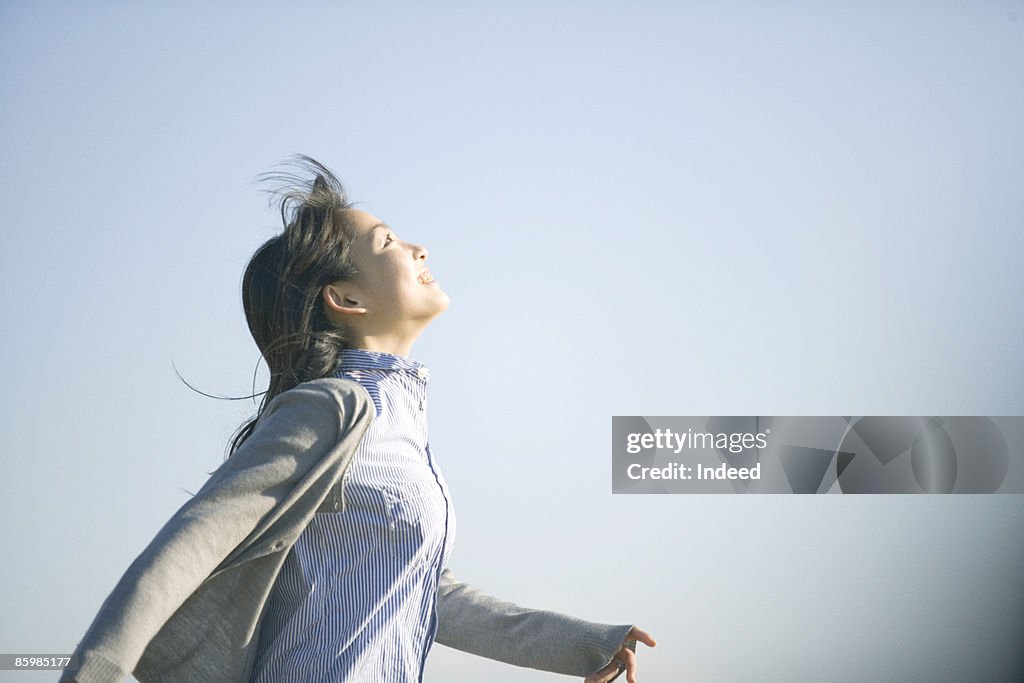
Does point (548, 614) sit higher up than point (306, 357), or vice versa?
point (306, 357)

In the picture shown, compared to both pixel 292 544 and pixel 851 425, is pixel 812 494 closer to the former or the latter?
pixel 851 425

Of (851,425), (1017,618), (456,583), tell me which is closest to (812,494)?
(851,425)

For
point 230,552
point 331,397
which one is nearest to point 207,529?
point 230,552

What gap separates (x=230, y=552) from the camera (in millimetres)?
813

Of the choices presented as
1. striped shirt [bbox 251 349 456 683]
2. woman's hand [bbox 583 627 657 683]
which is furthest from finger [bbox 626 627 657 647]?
striped shirt [bbox 251 349 456 683]

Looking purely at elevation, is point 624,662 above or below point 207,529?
below

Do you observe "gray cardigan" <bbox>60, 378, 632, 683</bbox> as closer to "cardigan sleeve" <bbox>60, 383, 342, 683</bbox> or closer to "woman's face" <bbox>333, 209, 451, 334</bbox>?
"cardigan sleeve" <bbox>60, 383, 342, 683</bbox>

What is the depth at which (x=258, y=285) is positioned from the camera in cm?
113

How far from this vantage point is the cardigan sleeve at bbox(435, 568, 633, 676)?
1178 millimetres

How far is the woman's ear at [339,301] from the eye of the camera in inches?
43.8

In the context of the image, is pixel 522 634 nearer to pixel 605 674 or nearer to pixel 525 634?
pixel 525 634

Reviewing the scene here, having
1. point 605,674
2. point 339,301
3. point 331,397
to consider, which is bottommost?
point 605,674

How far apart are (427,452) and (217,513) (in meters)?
0.36

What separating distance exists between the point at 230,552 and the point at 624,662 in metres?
0.56
